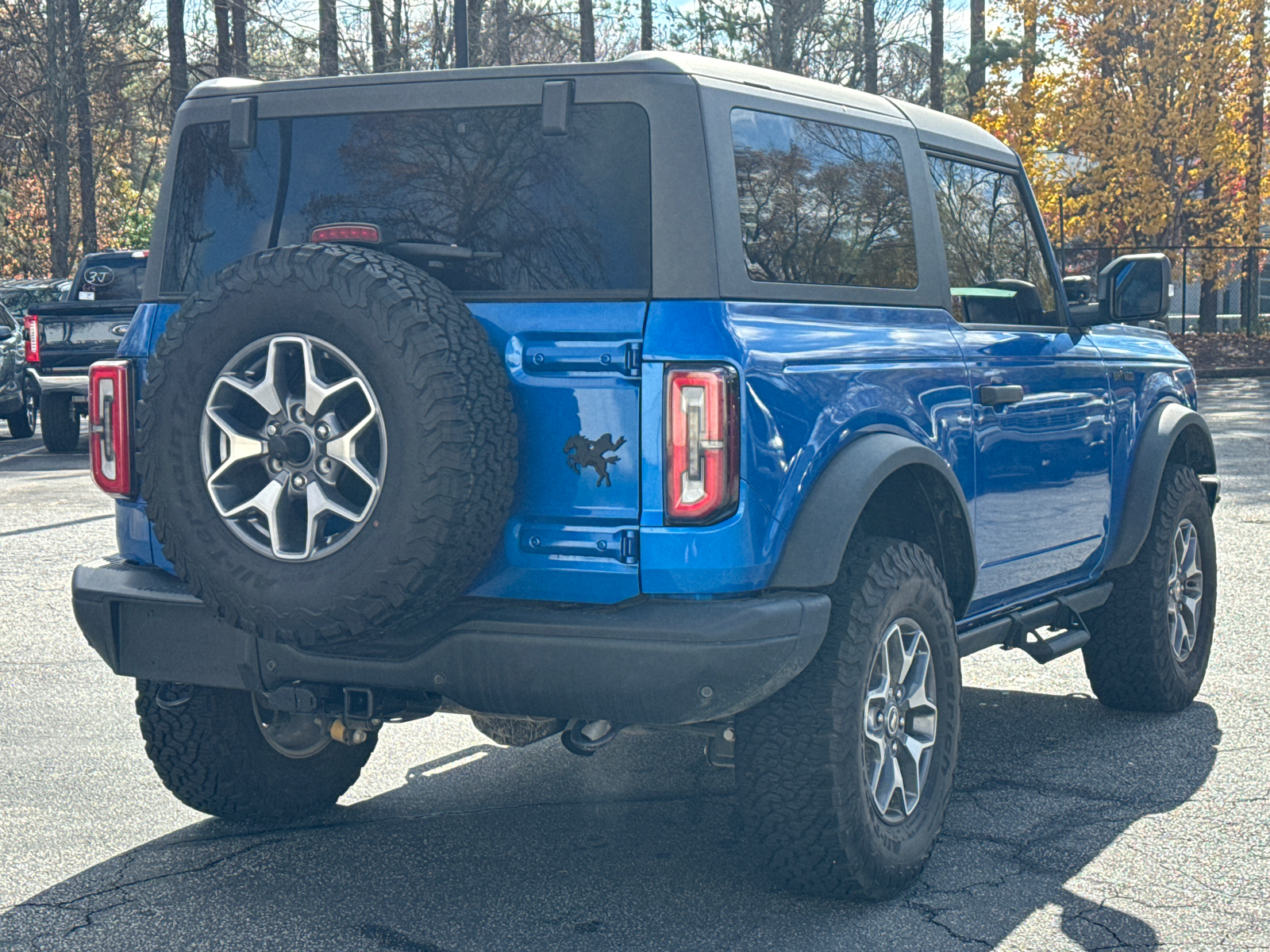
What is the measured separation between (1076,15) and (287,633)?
87.8 feet

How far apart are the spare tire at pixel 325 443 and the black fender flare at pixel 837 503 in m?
0.69

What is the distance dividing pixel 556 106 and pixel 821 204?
32.1 inches

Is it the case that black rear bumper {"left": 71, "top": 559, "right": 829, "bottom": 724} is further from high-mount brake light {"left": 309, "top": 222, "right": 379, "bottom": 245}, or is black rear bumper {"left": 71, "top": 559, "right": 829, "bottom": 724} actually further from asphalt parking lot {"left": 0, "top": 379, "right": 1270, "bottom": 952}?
high-mount brake light {"left": 309, "top": 222, "right": 379, "bottom": 245}

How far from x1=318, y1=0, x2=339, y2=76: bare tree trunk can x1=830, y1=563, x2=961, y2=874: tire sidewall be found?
24.3 m

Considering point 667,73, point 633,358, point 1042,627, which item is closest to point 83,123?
point 1042,627

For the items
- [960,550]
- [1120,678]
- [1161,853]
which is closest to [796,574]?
[960,550]

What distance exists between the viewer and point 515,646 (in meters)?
3.53

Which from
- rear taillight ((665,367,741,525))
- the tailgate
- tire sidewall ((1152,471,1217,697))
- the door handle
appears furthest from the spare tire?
the tailgate

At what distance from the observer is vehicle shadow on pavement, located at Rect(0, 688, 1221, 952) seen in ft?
12.2

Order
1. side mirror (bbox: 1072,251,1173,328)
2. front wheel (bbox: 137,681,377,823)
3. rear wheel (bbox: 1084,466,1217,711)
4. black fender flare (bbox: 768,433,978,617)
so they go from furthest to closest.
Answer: rear wheel (bbox: 1084,466,1217,711)
side mirror (bbox: 1072,251,1173,328)
front wheel (bbox: 137,681,377,823)
black fender flare (bbox: 768,433,978,617)

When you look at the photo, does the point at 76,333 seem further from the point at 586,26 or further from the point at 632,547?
the point at 586,26

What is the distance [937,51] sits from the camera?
35.5m

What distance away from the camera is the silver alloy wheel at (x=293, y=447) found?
3467 mm

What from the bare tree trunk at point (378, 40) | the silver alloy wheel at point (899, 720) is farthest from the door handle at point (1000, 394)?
the bare tree trunk at point (378, 40)
